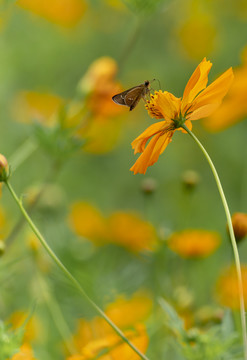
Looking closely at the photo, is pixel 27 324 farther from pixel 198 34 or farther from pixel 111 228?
pixel 198 34

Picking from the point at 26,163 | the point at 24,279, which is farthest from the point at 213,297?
the point at 26,163

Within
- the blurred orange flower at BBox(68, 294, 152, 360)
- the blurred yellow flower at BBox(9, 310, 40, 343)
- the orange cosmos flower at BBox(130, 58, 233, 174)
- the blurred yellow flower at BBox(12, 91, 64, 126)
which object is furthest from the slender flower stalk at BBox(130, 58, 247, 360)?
the blurred yellow flower at BBox(12, 91, 64, 126)

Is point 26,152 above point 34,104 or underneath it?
above

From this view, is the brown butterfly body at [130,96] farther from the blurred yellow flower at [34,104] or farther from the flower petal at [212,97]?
the blurred yellow flower at [34,104]

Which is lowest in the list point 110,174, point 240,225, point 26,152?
point 110,174

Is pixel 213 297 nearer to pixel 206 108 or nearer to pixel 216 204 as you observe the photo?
pixel 206 108

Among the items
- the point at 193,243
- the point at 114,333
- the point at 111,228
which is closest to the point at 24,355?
the point at 114,333

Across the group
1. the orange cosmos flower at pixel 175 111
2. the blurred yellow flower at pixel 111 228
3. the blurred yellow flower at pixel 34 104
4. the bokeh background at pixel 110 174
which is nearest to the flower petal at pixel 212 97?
the orange cosmos flower at pixel 175 111
